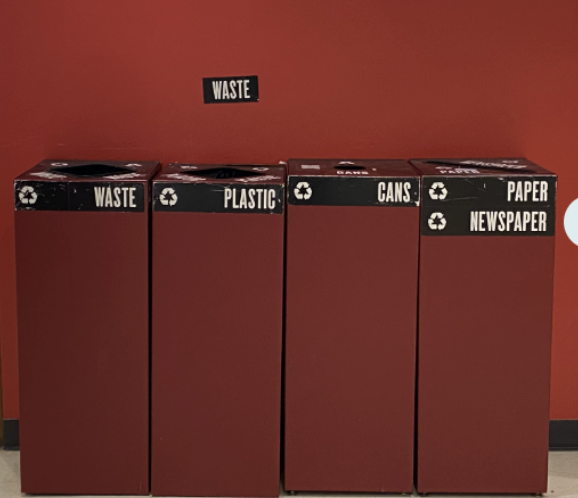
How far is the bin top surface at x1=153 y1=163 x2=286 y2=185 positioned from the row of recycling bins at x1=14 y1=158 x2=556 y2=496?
0.02 meters

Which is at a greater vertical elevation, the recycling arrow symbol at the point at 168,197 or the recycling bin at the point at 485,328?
the recycling arrow symbol at the point at 168,197

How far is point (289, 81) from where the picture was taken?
2932 mm

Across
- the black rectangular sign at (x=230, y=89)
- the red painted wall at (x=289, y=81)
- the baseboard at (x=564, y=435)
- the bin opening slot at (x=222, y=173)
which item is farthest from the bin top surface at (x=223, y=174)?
the baseboard at (x=564, y=435)

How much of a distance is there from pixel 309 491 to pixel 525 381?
30.1 inches

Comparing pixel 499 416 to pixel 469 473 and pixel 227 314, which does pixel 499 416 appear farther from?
pixel 227 314

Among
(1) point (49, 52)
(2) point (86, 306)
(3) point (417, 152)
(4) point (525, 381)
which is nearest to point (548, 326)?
(4) point (525, 381)

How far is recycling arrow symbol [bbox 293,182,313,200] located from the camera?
259cm

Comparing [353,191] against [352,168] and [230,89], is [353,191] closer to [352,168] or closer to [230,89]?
[352,168]

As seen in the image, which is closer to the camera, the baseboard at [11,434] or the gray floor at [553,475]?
the gray floor at [553,475]

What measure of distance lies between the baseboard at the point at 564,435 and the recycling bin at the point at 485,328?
44cm

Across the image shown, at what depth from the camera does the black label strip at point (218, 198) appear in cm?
256

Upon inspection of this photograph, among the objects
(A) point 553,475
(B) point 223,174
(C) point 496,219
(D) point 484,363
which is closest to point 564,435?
(A) point 553,475

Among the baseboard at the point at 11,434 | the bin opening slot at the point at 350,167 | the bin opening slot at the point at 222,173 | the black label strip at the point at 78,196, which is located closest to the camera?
the black label strip at the point at 78,196

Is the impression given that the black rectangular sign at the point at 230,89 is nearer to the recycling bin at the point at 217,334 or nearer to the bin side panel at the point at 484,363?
the recycling bin at the point at 217,334
